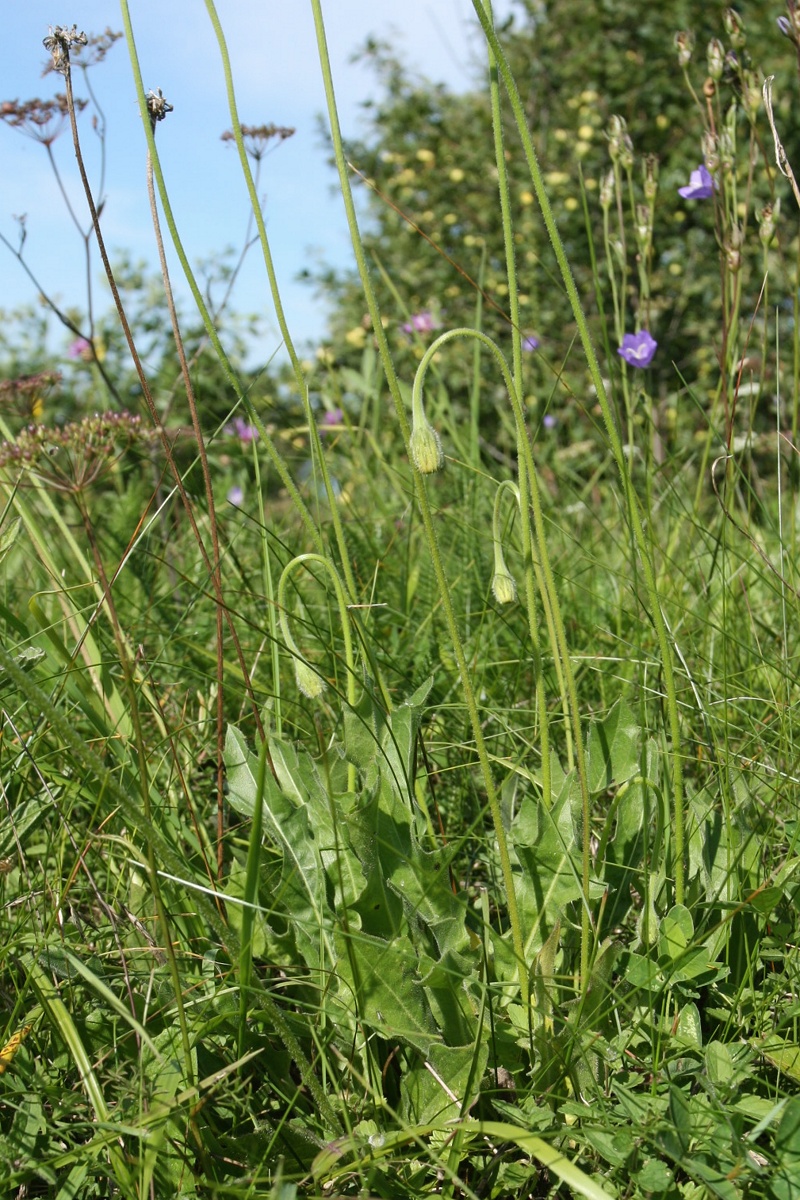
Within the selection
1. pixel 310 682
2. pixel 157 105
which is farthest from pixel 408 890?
pixel 157 105

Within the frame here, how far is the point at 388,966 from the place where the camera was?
3.34 feet

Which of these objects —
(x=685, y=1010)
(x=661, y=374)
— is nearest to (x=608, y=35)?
(x=661, y=374)

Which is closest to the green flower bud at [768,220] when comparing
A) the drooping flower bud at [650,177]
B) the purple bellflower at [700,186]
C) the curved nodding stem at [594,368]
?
the drooping flower bud at [650,177]

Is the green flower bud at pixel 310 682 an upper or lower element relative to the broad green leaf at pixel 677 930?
upper

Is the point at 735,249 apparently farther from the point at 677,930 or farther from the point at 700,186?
the point at 677,930

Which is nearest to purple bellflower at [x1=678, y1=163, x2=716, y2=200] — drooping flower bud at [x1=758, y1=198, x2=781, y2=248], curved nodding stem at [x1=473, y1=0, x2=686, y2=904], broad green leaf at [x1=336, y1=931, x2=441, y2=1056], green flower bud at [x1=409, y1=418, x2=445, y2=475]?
drooping flower bud at [x1=758, y1=198, x2=781, y2=248]

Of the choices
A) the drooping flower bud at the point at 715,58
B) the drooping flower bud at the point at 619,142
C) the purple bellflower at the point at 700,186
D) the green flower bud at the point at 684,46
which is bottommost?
the purple bellflower at the point at 700,186

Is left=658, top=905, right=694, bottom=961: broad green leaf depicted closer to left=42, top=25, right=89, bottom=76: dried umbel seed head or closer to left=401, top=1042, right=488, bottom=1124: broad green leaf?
left=401, top=1042, right=488, bottom=1124: broad green leaf

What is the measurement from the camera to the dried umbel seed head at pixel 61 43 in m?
1.23

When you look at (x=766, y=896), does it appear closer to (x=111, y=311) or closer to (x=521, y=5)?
A: (x=111, y=311)

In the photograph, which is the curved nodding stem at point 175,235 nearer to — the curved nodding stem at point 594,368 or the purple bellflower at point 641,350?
the curved nodding stem at point 594,368

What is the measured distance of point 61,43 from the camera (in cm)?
125

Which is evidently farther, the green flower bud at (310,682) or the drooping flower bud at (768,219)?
the drooping flower bud at (768,219)

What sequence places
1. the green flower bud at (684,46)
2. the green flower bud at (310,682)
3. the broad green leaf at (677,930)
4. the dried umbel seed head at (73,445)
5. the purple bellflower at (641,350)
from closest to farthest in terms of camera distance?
the broad green leaf at (677,930), the green flower bud at (310,682), the dried umbel seed head at (73,445), the green flower bud at (684,46), the purple bellflower at (641,350)
